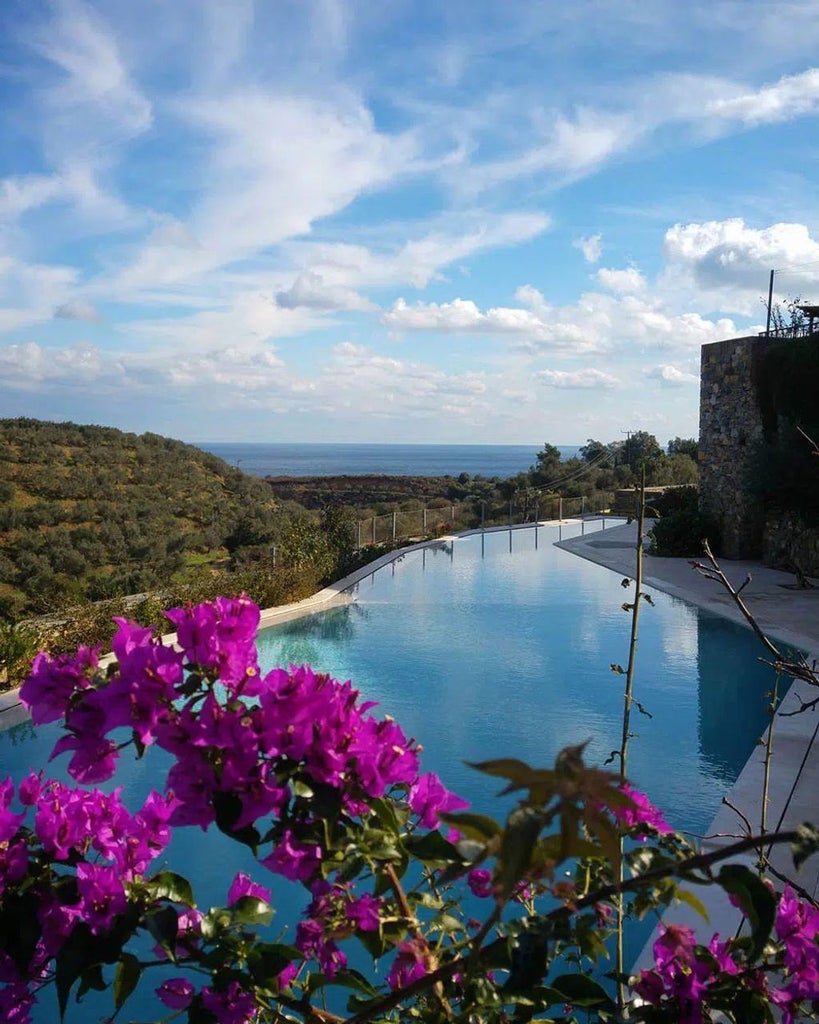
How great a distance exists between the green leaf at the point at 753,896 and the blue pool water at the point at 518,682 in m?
2.19

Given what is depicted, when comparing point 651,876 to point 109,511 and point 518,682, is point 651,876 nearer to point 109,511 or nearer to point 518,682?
point 518,682

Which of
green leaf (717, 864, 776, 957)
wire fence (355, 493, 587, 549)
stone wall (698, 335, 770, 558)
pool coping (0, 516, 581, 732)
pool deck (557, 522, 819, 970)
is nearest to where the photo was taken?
green leaf (717, 864, 776, 957)

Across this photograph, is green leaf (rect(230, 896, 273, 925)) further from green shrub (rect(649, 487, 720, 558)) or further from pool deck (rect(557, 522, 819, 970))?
green shrub (rect(649, 487, 720, 558))

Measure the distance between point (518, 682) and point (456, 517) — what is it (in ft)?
43.7

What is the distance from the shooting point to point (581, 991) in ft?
3.76

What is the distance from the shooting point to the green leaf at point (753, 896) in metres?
0.86

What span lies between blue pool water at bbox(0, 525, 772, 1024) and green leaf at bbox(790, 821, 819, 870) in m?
2.36

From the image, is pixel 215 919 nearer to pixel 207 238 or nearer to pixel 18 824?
pixel 18 824

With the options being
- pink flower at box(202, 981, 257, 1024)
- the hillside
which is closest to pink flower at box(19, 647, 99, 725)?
pink flower at box(202, 981, 257, 1024)

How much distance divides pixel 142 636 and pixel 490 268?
1457 cm

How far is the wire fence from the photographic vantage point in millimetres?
17406

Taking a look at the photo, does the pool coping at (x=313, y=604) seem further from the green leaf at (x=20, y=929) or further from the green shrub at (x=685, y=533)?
the green shrub at (x=685, y=533)

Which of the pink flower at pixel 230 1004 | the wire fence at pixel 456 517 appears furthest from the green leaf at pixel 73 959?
the wire fence at pixel 456 517

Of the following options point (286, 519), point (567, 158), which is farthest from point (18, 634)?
point (286, 519)
